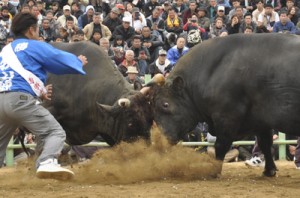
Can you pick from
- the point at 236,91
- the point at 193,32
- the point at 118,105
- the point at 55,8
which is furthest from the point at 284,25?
the point at 118,105

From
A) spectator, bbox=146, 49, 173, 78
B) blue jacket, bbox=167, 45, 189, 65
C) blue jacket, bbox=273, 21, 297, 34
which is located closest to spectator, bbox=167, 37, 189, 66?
blue jacket, bbox=167, 45, 189, 65

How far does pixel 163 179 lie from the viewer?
10461mm

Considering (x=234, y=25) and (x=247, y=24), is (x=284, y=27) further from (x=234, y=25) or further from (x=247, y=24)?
(x=234, y=25)

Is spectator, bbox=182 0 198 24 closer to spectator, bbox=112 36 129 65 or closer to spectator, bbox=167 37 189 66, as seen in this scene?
spectator, bbox=112 36 129 65

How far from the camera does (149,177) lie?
1042 centimetres

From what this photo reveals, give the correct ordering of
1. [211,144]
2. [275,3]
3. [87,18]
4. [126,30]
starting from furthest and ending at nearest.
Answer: [275,3], [87,18], [126,30], [211,144]

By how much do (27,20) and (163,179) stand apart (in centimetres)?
281

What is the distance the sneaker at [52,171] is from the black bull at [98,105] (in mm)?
2047

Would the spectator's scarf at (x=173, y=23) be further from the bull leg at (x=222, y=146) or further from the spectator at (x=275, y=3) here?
the bull leg at (x=222, y=146)

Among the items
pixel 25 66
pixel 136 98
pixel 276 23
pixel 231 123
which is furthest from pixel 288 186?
pixel 276 23

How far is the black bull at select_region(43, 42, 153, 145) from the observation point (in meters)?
10.7

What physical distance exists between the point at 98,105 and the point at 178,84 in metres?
1.16

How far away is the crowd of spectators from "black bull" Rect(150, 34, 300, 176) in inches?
210

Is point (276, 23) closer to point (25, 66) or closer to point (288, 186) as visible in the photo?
point (288, 186)
